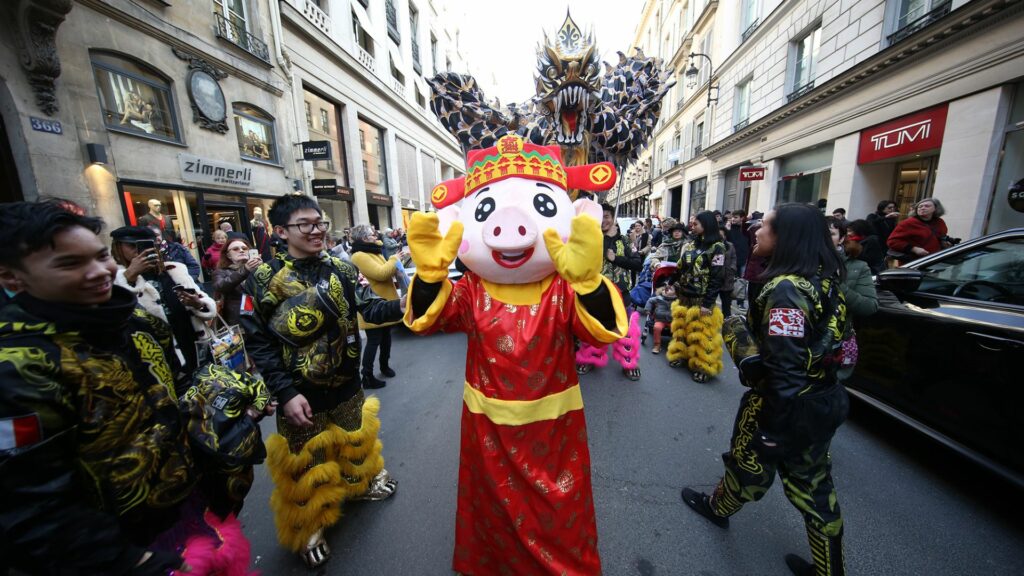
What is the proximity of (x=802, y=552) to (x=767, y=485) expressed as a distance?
25.1 inches

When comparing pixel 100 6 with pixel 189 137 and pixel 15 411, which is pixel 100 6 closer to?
pixel 189 137

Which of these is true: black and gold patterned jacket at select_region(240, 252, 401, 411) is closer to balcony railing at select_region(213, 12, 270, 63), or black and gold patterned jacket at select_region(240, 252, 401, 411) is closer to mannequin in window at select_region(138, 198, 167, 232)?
mannequin in window at select_region(138, 198, 167, 232)

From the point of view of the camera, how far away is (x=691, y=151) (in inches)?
736

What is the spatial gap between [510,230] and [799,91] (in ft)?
42.5

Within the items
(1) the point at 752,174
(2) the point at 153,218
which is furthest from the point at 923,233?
(2) the point at 153,218

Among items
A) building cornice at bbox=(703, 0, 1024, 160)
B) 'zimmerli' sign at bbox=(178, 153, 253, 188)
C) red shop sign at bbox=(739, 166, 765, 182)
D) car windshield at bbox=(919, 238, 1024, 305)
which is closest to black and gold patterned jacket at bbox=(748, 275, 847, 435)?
car windshield at bbox=(919, 238, 1024, 305)

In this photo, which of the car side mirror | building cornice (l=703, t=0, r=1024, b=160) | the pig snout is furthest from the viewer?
building cornice (l=703, t=0, r=1024, b=160)

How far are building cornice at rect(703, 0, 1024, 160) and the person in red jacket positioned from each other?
3338 mm

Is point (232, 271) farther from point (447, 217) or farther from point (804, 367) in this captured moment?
point (804, 367)

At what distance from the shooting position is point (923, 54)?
675 cm

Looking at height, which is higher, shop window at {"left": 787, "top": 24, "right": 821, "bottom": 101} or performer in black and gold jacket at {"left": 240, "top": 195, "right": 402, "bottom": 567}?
shop window at {"left": 787, "top": 24, "right": 821, "bottom": 101}

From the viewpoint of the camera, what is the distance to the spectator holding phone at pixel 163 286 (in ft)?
7.80

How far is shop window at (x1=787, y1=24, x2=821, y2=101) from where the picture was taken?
31.6 feet

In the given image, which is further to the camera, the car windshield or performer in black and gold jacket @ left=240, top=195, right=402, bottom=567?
the car windshield
